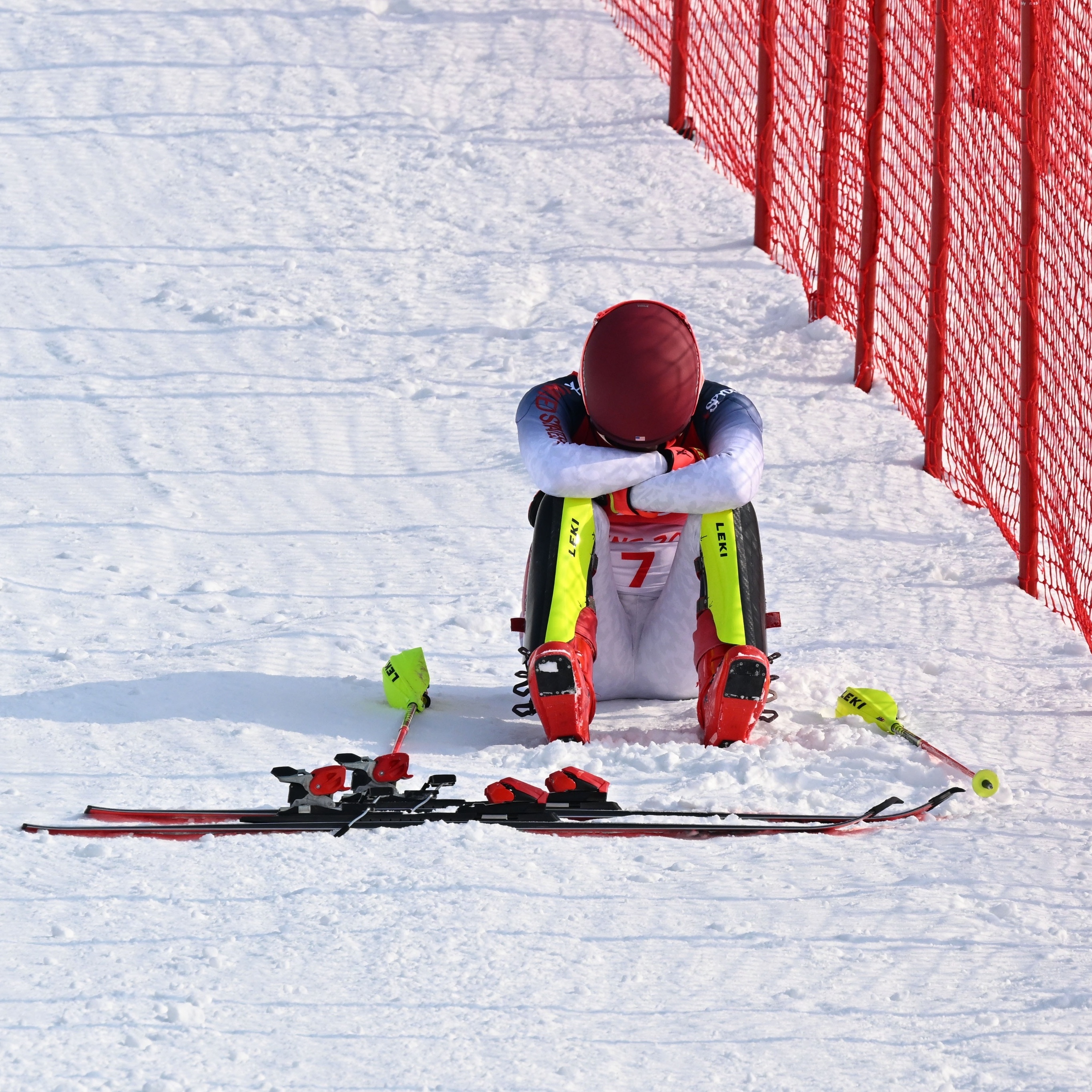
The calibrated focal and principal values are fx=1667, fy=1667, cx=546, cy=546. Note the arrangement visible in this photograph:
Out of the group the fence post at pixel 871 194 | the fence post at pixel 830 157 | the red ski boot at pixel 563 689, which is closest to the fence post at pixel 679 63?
the fence post at pixel 830 157

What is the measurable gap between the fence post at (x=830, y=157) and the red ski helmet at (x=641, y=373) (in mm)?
2698

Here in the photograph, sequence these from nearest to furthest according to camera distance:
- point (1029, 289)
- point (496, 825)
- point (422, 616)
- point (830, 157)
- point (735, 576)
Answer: point (496, 825) < point (735, 576) < point (422, 616) < point (1029, 289) < point (830, 157)

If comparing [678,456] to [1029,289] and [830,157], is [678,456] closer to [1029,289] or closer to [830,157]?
[1029,289]

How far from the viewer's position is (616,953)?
2.72 metres

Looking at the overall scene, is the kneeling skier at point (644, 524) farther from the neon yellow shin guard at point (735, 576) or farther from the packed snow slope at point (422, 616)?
the packed snow slope at point (422, 616)

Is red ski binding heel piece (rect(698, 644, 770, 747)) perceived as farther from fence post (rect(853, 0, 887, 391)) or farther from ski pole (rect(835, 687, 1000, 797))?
fence post (rect(853, 0, 887, 391))

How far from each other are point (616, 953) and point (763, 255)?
476 cm

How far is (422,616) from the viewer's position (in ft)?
15.5

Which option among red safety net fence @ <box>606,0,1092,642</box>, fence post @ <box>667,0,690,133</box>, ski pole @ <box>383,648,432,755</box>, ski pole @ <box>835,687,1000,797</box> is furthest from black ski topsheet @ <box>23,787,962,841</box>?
fence post @ <box>667,0,690,133</box>

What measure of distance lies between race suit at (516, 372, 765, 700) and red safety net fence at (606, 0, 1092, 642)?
1.42 meters

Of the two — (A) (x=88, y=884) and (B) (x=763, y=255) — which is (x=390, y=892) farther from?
(B) (x=763, y=255)

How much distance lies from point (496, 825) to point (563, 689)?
0.56 metres

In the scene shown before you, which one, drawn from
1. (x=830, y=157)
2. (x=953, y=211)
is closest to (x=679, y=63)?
(x=953, y=211)

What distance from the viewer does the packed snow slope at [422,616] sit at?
2.53m
